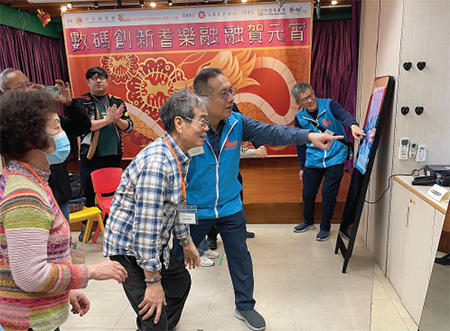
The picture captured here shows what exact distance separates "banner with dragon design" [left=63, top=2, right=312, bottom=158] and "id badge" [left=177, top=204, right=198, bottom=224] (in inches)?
140

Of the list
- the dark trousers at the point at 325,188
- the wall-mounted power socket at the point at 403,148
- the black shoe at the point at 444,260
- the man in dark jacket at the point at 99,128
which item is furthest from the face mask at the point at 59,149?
the dark trousers at the point at 325,188

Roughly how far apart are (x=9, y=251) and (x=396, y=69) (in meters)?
2.41

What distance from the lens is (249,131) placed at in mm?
2076

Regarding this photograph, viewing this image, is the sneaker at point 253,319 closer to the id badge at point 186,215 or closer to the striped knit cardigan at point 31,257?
the id badge at point 186,215

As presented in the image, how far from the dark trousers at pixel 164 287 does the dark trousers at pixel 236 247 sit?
213mm

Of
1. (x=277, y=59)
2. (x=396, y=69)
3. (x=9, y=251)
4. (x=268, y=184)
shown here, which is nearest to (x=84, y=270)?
(x=9, y=251)

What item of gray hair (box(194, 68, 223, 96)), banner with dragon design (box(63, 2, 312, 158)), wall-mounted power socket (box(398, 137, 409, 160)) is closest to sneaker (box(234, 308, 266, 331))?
gray hair (box(194, 68, 223, 96))

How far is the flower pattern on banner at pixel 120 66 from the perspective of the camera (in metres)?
4.98

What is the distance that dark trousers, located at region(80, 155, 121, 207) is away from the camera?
3174 millimetres

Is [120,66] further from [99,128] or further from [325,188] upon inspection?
[325,188]

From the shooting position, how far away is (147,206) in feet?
4.29

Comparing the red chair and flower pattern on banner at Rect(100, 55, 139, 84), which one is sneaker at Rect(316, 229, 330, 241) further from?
flower pattern on banner at Rect(100, 55, 139, 84)

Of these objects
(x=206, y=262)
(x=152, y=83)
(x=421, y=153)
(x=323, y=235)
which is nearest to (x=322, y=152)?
(x=323, y=235)

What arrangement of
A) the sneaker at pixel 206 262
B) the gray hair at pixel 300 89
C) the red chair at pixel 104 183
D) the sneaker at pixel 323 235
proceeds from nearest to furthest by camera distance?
1. the sneaker at pixel 206 262
2. the gray hair at pixel 300 89
3. the red chair at pixel 104 183
4. the sneaker at pixel 323 235
